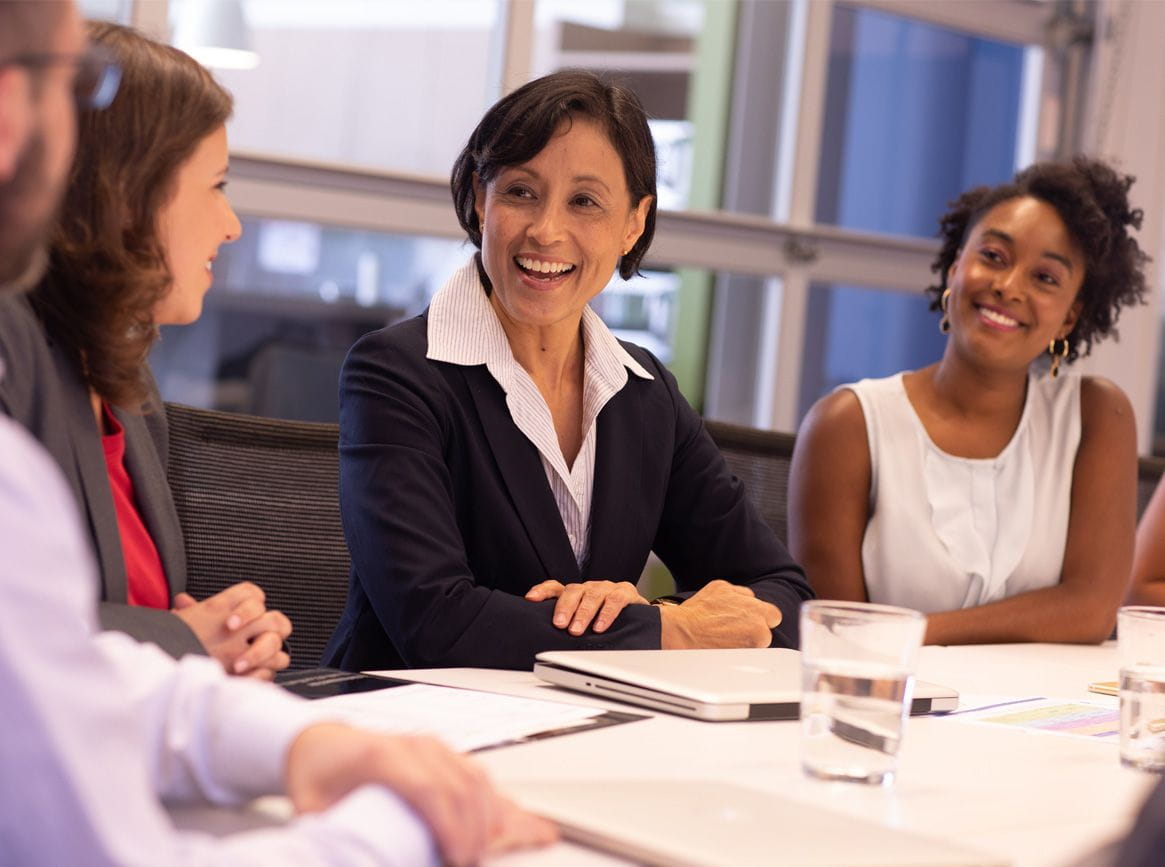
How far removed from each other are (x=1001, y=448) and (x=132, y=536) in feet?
5.55

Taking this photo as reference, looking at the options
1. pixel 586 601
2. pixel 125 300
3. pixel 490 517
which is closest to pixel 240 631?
pixel 125 300

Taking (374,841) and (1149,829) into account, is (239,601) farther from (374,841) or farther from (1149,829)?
A: (1149,829)

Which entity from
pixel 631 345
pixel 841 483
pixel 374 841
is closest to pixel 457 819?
pixel 374 841

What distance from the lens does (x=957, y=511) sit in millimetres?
2625

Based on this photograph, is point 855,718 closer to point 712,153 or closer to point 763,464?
point 763,464

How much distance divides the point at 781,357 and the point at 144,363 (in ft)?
10.0

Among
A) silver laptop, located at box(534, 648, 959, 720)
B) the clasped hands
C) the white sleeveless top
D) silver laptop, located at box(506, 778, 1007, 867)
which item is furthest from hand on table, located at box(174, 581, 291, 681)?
the white sleeveless top

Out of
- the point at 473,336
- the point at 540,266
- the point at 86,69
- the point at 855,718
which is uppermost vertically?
the point at 86,69

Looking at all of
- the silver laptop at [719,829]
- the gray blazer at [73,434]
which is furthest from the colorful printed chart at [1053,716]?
the gray blazer at [73,434]

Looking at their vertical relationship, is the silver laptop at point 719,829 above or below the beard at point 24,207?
below

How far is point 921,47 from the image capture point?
4879 millimetres

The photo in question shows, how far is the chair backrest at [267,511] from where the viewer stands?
2027 mm

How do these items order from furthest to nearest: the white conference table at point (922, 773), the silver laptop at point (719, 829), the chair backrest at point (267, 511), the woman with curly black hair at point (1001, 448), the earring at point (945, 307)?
the earring at point (945, 307), the woman with curly black hair at point (1001, 448), the chair backrest at point (267, 511), the white conference table at point (922, 773), the silver laptop at point (719, 829)

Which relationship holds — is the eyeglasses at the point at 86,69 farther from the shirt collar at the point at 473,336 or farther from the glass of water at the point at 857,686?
the shirt collar at the point at 473,336
